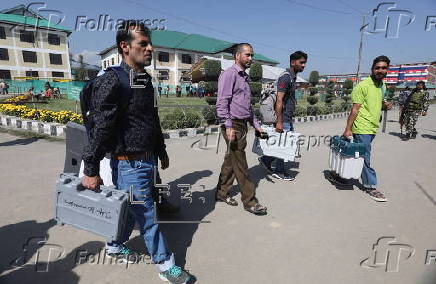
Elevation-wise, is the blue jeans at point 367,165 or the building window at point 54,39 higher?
the building window at point 54,39

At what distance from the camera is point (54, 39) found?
119 feet

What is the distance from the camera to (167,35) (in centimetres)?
4138

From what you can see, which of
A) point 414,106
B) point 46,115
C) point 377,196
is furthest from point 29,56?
point 377,196

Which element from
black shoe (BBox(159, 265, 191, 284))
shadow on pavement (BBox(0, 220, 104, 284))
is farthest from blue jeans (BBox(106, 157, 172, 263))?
shadow on pavement (BBox(0, 220, 104, 284))

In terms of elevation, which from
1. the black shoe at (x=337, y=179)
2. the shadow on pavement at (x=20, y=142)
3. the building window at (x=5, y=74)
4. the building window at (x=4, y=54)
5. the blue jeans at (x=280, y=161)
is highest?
the building window at (x=4, y=54)

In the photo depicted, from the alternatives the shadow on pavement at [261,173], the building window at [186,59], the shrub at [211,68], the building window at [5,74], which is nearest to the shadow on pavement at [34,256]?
the shadow on pavement at [261,173]

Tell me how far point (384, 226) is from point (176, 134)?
6177mm

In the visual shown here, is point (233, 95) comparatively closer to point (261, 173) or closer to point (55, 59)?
point (261, 173)

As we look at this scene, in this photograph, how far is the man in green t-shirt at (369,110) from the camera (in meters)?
3.67

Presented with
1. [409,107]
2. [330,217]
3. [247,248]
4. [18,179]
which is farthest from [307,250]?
[409,107]

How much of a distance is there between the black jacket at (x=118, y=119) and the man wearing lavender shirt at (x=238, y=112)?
1.28 metres

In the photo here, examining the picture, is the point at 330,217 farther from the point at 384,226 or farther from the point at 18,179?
the point at 18,179

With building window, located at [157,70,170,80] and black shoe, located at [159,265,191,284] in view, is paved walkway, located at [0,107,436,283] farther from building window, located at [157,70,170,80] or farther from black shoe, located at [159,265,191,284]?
building window, located at [157,70,170,80]

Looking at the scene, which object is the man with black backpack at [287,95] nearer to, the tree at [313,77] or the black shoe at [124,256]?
the black shoe at [124,256]
